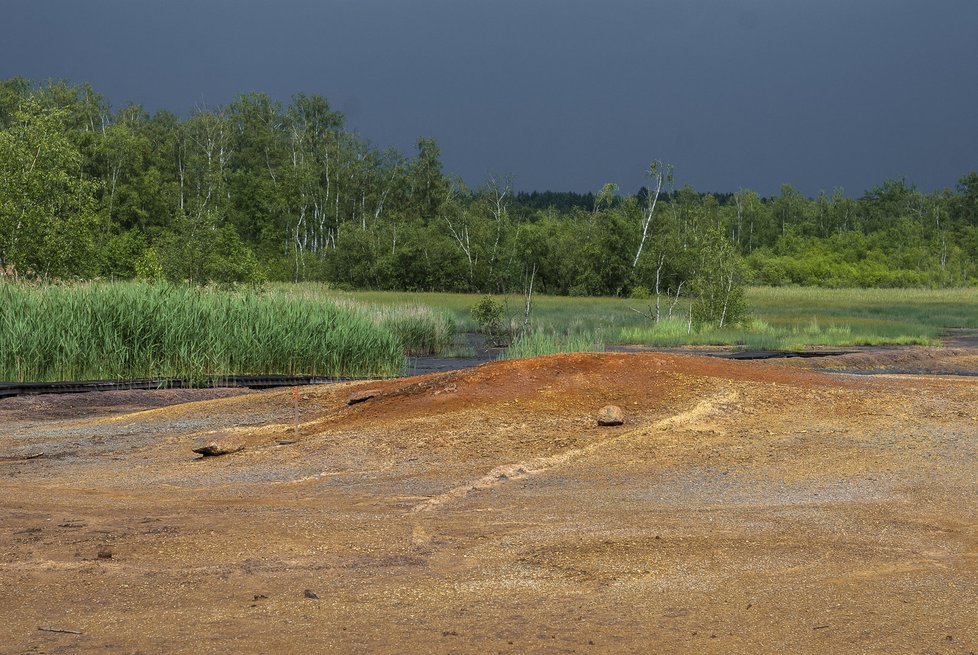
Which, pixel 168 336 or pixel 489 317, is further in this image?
pixel 489 317

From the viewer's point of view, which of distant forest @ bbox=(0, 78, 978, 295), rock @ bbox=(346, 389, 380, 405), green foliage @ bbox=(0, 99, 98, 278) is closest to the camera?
rock @ bbox=(346, 389, 380, 405)

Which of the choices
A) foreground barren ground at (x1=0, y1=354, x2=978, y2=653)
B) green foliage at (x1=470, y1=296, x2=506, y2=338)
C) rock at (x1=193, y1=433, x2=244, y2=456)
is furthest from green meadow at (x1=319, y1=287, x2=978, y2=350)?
rock at (x1=193, y1=433, x2=244, y2=456)

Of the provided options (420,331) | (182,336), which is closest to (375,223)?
(420,331)

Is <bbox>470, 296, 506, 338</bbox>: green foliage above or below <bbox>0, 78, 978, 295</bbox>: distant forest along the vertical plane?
below

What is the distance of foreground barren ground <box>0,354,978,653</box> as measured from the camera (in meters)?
5.60

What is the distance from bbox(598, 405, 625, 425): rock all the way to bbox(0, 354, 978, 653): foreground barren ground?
0.12m

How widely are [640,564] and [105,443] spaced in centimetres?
756

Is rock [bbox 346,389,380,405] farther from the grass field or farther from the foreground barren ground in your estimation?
the grass field

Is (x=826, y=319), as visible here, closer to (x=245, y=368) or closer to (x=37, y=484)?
(x=245, y=368)

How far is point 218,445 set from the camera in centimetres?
1085

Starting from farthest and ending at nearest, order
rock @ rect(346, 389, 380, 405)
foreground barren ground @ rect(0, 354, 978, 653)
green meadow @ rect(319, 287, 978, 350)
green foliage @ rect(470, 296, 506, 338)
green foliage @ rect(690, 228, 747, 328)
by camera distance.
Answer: green foliage @ rect(690, 228, 747, 328), green foliage @ rect(470, 296, 506, 338), green meadow @ rect(319, 287, 978, 350), rock @ rect(346, 389, 380, 405), foreground barren ground @ rect(0, 354, 978, 653)

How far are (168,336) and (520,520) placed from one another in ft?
40.1

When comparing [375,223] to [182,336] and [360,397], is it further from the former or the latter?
[360,397]

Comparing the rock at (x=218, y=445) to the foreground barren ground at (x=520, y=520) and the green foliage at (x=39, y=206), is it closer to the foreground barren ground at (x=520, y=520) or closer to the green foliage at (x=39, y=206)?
the foreground barren ground at (x=520, y=520)
